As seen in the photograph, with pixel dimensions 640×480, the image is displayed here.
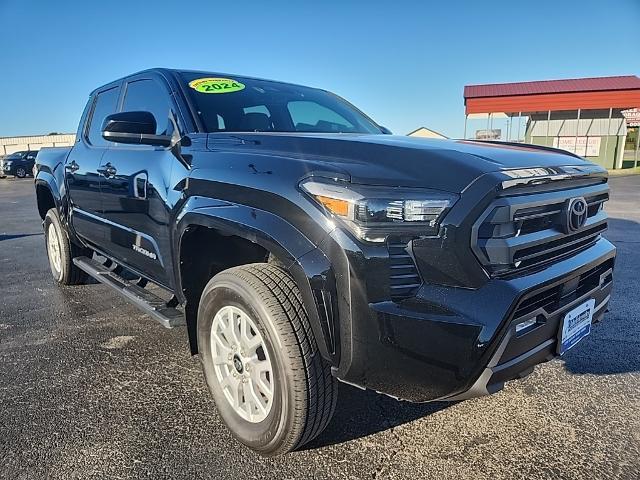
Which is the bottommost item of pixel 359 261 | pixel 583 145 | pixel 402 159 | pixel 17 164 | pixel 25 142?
pixel 25 142

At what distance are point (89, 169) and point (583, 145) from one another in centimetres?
3319

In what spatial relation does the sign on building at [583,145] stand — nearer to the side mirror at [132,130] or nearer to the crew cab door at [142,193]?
the crew cab door at [142,193]

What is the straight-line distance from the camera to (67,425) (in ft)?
8.63

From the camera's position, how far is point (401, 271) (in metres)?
1.88

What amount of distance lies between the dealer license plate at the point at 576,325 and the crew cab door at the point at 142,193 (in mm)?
2122

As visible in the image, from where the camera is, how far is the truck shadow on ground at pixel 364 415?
2.54 m

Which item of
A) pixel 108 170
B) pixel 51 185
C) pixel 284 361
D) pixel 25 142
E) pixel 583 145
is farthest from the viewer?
pixel 25 142

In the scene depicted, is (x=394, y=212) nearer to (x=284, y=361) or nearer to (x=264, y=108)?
(x=284, y=361)

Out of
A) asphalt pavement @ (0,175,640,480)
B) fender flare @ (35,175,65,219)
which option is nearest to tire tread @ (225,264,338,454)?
asphalt pavement @ (0,175,640,480)

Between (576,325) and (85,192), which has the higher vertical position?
(85,192)

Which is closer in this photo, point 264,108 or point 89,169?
point 264,108

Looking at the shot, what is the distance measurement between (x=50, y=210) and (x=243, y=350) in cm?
408

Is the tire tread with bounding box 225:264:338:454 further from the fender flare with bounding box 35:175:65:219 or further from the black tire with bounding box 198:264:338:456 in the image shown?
the fender flare with bounding box 35:175:65:219

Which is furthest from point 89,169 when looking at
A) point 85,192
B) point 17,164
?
point 17,164
